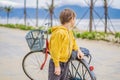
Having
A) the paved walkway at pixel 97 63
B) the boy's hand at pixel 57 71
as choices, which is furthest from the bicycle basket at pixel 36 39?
the paved walkway at pixel 97 63

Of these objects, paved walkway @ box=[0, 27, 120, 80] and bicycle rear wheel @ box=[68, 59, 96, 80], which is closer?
bicycle rear wheel @ box=[68, 59, 96, 80]

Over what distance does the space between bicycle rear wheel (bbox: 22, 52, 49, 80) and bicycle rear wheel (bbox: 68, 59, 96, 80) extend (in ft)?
3.31

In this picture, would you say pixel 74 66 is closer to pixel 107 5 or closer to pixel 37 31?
pixel 37 31

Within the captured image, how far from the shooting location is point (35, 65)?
278 inches

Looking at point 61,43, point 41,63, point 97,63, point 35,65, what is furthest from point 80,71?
point 97,63

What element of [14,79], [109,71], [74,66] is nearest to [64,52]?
[74,66]

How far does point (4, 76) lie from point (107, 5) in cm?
1725

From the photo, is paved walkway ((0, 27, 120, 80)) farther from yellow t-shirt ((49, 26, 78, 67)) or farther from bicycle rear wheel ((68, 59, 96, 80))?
yellow t-shirt ((49, 26, 78, 67))

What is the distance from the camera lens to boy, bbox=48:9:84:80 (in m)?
4.99

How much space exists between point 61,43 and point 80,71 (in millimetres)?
782

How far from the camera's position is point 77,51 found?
5383 millimetres

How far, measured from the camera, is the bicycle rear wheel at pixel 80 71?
5.46 metres

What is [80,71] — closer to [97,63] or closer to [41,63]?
[41,63]

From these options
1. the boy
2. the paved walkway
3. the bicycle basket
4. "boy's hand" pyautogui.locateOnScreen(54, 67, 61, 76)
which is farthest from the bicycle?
the paved walkway
